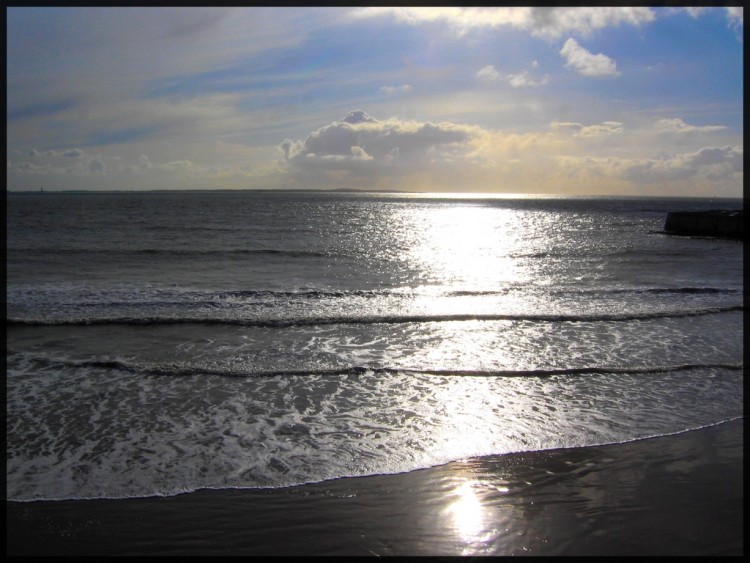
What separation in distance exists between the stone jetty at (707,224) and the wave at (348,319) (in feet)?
118

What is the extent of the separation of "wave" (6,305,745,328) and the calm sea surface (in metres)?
0.08

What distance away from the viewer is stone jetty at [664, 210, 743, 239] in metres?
46.9

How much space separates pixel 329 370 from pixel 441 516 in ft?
17.6

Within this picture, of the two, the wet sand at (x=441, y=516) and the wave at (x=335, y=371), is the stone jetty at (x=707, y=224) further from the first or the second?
the wet sand at (x=441, y=516)

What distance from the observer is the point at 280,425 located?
7945 mm

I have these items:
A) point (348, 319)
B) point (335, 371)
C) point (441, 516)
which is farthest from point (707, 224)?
point (441, 516)

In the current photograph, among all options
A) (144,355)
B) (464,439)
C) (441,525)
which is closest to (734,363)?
(464,439)

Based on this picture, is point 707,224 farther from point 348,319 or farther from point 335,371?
point 335,371

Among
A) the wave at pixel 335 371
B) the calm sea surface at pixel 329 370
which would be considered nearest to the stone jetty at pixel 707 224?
the calm sea surface at pixel 329 370

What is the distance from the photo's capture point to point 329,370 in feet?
34.7

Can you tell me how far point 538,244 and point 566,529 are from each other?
40413mm

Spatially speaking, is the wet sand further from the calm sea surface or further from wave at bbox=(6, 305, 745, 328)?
wave at bbox=(6, 305, 745, 328)

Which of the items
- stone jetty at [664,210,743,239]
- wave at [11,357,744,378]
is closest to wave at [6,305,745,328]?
wave at [11,357,744,378]

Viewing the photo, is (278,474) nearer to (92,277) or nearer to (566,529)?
(566,529)
